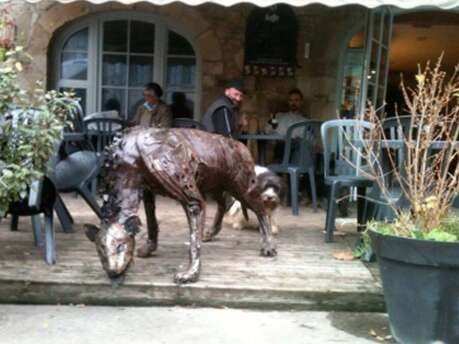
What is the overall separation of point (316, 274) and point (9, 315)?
2053mm

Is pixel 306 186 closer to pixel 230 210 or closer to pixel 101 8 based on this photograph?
pixel 230 210

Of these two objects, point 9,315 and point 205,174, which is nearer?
point 9,315

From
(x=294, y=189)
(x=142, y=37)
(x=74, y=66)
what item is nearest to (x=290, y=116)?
(x=294, y=189)

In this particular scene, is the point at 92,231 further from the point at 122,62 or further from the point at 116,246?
the point at 122,62

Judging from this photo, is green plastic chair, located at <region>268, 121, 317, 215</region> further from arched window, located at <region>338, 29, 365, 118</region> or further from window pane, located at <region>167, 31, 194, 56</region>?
window pane, located at <region>167, 31, 194, 56</region>

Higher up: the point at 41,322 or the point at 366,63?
the point at 366,63

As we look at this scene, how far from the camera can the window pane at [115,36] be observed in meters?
8.84

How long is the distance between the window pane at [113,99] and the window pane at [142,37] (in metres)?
0.63

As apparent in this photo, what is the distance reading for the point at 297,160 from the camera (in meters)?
7.17

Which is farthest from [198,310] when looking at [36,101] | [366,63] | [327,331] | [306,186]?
[366,63]

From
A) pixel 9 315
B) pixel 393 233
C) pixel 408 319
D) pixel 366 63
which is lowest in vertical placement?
pixel 9 315

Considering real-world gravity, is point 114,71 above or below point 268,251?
above

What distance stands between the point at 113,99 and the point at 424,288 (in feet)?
20.9

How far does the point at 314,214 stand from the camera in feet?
22.8
